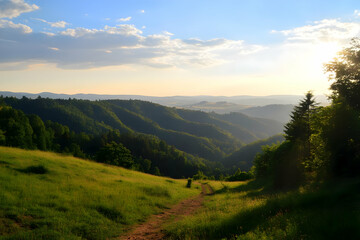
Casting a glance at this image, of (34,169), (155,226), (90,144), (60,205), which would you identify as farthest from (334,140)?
(90,144)

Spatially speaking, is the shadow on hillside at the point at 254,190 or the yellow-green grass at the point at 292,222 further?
the shadow on hillside at the point at 254,190

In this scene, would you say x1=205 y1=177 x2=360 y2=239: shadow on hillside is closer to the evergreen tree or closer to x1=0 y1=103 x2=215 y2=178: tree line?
the evergreen tree

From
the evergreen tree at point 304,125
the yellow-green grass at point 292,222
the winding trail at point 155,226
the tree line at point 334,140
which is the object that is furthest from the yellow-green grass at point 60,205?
the evergreen tree at point 304,125

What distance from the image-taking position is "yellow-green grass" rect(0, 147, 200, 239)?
→ 10.7 metres

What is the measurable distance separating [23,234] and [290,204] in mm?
13243

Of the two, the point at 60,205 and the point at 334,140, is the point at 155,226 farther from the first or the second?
the point at 334,140

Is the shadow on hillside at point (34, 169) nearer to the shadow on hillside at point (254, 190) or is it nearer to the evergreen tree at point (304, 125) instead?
the shadow on hillside at point (254, 190)

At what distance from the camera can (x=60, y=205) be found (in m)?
13.3

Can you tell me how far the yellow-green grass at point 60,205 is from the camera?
10.7 m

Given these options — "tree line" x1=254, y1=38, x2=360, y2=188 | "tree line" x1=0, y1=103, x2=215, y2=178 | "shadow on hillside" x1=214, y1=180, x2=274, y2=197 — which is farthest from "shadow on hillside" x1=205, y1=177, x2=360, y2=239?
"tree line" x1=0, y1=103, x2=215, y2=178

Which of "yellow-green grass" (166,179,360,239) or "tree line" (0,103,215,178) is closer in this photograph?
"yellow-green grass" (166,179,360,239)

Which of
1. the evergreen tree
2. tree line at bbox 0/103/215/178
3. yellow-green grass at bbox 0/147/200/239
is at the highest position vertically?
the evergreen tree

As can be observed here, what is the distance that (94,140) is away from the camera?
144m

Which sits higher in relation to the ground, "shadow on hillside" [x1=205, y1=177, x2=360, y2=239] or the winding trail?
"shadow on hillside" [x1=205, y1=177, x2=360, y2=239]
